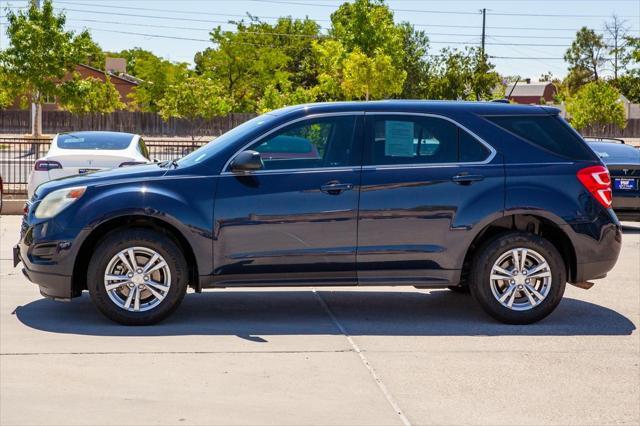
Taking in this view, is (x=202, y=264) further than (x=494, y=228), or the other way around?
(x=494, y=228)

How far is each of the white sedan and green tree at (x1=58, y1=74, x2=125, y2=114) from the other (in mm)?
44374

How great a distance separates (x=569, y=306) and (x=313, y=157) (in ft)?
10.0

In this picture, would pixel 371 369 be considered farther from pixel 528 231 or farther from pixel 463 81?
pixel 463 81

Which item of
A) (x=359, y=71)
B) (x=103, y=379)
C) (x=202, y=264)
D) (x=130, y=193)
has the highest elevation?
(x=359, y=71)

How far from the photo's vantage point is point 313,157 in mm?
8398

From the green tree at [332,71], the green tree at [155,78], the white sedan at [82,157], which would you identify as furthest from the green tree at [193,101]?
the white sedan at [82,157]

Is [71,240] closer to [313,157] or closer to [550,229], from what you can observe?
[313,157]

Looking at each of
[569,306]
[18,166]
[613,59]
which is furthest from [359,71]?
[613,59]

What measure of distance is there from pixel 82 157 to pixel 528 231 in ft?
25.2

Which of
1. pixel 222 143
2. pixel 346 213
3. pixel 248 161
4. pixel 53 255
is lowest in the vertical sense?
pixel 53 255

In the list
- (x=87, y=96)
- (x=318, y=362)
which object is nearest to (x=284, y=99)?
(x=87, y=96)

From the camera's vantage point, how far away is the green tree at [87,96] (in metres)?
58.0

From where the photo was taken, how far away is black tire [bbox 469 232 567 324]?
8.44 m

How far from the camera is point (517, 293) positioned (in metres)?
8.53
